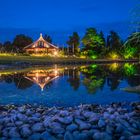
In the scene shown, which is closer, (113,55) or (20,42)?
(113,55)

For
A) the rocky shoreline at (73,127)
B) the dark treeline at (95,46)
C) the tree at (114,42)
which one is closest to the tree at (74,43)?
the dark treeline at (95,46)

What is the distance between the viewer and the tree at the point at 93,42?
107 metres

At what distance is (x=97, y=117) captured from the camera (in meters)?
12.6

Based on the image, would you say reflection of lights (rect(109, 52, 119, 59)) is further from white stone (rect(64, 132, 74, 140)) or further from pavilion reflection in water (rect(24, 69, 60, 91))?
white stone (rect(64, 132, 74, 140))

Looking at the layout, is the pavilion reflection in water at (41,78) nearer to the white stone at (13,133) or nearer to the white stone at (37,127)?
the white stone at (37,127)

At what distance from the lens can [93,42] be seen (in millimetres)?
107375

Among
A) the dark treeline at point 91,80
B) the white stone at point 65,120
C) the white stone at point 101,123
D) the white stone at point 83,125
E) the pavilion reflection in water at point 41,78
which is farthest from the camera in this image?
the pavilion reflection in water at point 41,78

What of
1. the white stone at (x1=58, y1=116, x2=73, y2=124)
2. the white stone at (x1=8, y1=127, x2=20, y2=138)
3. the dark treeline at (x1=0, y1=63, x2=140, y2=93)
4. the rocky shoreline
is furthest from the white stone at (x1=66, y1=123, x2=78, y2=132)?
the dark treeline at (x1=0, y1=63, x2=140, y2=93)

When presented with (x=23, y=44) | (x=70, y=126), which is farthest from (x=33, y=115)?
(x=23, y=44)

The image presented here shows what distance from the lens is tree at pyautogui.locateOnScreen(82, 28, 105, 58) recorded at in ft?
352

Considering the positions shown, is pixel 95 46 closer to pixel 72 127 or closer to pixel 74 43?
pixel 74 43

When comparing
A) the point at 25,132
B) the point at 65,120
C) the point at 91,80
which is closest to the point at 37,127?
the point at 25,132

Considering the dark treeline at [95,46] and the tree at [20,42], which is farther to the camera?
the tree at [20,42]

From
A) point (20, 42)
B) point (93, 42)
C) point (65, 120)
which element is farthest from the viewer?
point (20, 42)
